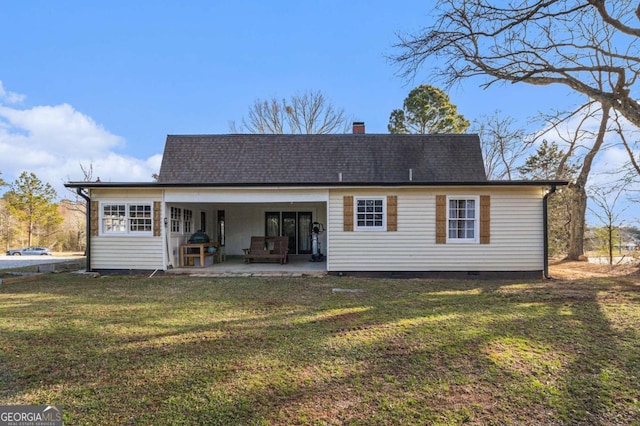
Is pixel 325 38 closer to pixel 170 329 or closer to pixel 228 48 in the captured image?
pixel 228 48

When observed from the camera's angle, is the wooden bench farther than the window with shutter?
Yes

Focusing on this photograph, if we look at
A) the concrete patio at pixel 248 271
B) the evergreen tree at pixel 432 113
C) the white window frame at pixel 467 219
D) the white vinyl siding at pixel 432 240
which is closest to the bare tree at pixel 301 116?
the evergreen tree at pixel 432 113

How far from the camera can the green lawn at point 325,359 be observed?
271cm

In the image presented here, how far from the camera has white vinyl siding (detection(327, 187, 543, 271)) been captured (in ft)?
31.4

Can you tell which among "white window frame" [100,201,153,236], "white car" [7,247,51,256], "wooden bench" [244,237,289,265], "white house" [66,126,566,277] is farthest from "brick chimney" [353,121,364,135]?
"white car" [7,247,51,256]

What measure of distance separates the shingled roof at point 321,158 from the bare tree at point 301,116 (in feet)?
40.1

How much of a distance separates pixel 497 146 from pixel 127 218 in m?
22.0

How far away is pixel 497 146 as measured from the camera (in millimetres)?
22547

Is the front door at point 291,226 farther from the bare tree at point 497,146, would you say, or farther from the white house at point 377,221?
the bare tree at point 497,146

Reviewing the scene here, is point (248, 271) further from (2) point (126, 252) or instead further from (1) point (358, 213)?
(1) point (358, 213)

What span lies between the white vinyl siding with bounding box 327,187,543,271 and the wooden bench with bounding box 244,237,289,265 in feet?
10.1

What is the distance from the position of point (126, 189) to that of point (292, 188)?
4.97m

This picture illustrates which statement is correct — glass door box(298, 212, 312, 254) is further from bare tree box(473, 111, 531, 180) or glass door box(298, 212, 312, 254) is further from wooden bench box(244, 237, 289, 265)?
bare tree box(473, 111, 531, 180)

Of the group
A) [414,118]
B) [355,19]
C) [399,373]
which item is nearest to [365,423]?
[399,373]
